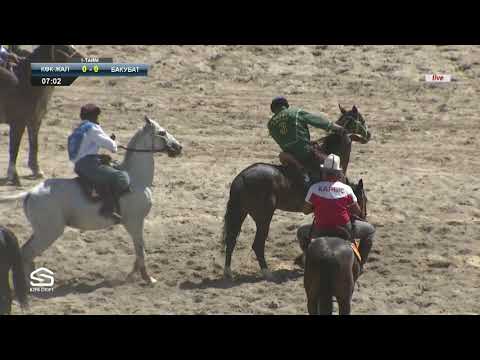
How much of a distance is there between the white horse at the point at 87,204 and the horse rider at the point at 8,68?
4.82 metres

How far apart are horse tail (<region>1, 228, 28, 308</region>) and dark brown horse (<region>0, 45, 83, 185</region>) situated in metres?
6.00

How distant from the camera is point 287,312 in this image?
53.4 feet

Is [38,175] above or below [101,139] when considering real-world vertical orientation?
below

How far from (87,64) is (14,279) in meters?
8.83

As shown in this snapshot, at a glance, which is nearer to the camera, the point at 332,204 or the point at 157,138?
the point at 332,204

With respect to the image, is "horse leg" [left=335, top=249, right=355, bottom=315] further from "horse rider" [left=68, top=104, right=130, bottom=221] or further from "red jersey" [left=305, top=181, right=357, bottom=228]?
"horse rider" [left=68, top=104, right=130, bottom=221]

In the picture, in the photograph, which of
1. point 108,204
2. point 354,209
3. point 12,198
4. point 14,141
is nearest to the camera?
point 354,209

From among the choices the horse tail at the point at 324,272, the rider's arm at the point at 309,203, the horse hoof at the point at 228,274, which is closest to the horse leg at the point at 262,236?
the horse hoof at the point at 228,274

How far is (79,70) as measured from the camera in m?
22.9

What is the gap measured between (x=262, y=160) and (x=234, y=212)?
5244 millimetres

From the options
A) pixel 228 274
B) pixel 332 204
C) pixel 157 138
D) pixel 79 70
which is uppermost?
pixel 79 70

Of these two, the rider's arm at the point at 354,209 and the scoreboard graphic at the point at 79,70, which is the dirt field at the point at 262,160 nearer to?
the scoreboard graphic at the point at 79,70

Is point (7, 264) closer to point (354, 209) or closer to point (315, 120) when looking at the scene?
point (354, 209)

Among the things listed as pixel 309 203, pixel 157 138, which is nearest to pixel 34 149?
pixel 157 138
